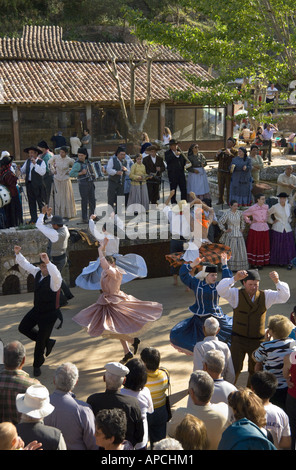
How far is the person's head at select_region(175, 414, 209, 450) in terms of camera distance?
377 cm

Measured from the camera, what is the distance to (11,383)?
Result: 16.3 feet

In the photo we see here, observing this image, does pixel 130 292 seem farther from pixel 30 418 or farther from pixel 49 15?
pixel 49 15

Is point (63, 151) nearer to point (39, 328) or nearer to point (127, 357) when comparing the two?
point (39, 328)

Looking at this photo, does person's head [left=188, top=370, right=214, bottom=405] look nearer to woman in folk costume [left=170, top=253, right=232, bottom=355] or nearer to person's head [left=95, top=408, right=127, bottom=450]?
person's head [left=95, top=408, right=127, bottom=450]

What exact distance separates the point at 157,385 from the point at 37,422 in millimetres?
1394

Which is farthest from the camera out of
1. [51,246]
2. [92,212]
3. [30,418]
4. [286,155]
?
[286,155]

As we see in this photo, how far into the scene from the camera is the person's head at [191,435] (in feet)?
12.4

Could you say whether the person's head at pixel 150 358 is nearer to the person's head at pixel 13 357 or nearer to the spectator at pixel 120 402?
the spectator at pixel 120 402

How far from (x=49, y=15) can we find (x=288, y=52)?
29311mm

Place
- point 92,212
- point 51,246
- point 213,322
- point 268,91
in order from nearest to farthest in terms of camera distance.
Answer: point 213,322, point 51,246, point 92,212, point 268,91

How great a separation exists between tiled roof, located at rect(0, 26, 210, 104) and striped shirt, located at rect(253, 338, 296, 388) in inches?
676

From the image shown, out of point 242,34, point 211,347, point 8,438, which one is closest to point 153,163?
point 242,34

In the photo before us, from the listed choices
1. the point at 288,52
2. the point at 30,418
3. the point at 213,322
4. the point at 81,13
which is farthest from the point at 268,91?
the point at 30,418

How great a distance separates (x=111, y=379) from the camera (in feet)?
15.1
